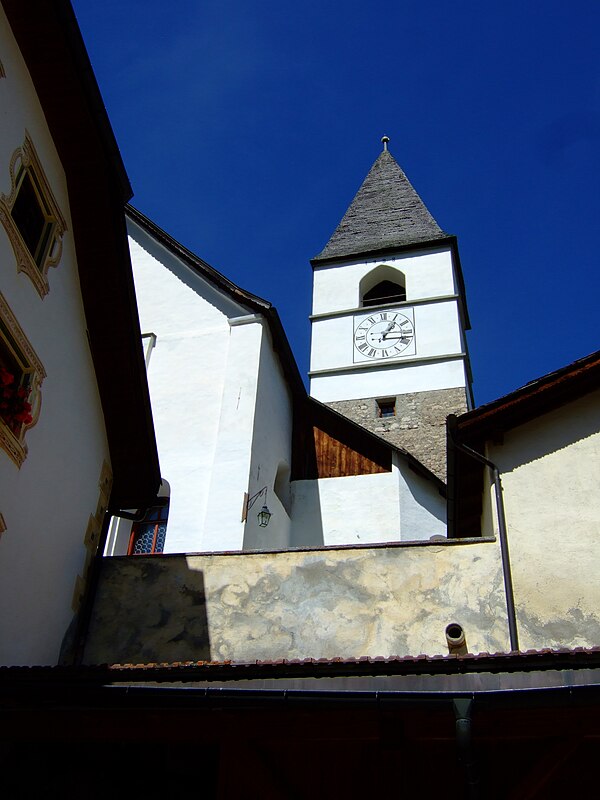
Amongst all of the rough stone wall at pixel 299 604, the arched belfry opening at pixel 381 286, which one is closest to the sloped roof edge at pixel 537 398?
the rough stone wall at pixel 299 604

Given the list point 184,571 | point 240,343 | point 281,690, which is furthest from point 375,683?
point 240,343

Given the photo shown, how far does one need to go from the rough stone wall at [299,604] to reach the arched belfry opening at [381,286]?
1762 centimetres

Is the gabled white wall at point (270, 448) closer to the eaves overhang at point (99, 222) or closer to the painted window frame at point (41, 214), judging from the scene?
the eaves overhang at point (99, 222)

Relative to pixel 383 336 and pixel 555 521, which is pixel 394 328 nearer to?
pixel 383 336

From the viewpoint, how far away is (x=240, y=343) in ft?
46.1

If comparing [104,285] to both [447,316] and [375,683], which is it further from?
[447,316]

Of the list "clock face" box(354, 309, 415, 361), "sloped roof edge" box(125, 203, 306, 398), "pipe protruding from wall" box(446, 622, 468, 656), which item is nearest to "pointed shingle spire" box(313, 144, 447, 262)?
"clock face" box(354, 309, 415, 361)

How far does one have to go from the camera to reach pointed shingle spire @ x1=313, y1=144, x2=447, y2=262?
2693 cm

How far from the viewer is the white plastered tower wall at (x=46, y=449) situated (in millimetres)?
7129

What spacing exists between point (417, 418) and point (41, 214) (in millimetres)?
14528

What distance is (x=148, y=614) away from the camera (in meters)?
8.69

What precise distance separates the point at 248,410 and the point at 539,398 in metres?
5.67

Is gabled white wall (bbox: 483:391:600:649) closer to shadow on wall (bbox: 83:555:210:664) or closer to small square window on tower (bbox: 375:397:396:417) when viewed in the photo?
shadow on wall (bbox: 83:555:210:664)

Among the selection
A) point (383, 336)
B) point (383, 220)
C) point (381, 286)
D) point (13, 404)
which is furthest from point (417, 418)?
point (13, 404)
